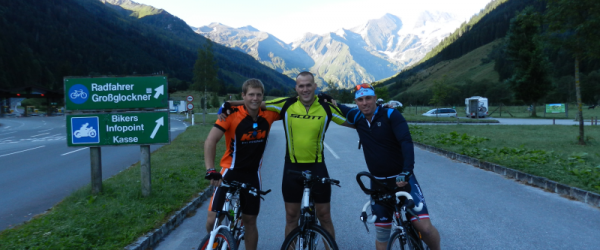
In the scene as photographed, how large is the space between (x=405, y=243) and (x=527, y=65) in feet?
157

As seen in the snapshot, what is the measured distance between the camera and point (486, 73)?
13488 cm

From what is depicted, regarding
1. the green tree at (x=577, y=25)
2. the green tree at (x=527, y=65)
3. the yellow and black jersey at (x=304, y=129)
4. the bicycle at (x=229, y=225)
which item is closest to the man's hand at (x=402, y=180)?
the yellow and black jersey at (x=304, y=129)

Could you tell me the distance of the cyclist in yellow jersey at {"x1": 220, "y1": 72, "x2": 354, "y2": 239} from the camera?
11.8 ft

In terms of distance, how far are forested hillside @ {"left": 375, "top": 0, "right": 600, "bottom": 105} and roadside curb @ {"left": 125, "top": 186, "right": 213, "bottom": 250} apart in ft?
156

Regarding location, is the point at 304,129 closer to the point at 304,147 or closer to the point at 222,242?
the point at 304,147

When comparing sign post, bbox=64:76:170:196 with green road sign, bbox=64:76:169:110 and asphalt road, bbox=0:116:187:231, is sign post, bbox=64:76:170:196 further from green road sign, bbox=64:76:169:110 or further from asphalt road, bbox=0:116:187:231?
asphalt road, bbox=0:116:187:231

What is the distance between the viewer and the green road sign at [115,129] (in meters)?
6.76

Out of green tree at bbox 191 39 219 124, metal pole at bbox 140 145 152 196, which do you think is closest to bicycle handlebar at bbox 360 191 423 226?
metal pole at bbox 140 145 152 196

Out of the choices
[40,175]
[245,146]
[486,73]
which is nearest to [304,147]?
[245,146]

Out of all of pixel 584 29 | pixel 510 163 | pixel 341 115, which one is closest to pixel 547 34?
pixel 584 29

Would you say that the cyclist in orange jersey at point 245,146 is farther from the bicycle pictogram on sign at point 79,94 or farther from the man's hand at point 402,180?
the bicycle pictogram on sign at point 79,94

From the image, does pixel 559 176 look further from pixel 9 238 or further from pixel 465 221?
pixel 9 238

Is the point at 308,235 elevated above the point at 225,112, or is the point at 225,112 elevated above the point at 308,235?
the point at 225,112

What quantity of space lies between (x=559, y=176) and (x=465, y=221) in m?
4.09
